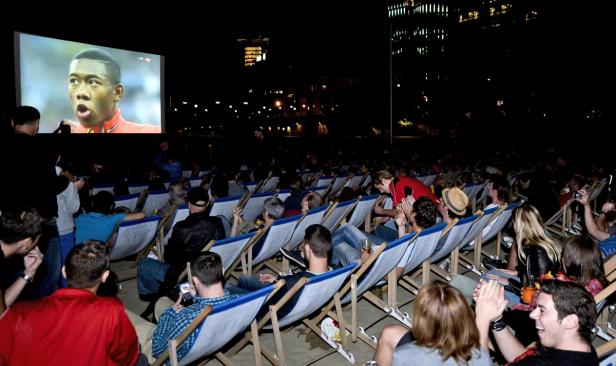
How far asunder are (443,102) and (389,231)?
3814cm

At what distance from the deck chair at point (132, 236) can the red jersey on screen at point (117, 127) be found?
26.5ft

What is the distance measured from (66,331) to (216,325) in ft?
2.59

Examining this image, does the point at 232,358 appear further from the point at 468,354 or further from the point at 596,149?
the point at 596,149

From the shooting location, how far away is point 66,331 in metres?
2.06

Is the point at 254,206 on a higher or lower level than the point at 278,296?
higher

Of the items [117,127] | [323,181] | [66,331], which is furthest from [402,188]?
[117,127]

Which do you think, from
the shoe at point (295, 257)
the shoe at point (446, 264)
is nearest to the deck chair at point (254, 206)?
the shoe at point (295, 257)

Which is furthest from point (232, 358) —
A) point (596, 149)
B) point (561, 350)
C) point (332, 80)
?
point (332, 80)

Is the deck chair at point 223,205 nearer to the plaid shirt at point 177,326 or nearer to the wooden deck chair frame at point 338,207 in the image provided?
the wooden deck chair frame at point 338,207

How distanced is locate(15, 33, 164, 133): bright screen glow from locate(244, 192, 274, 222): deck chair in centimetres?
745

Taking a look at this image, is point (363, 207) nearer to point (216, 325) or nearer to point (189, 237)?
point (189, 237)

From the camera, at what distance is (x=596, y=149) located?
2183 cm

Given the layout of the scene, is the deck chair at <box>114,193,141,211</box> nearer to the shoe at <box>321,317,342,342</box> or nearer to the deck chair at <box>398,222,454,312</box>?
the shoe at <box>321,317,342,342</box>

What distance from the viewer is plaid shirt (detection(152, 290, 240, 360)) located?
2.59 meters
